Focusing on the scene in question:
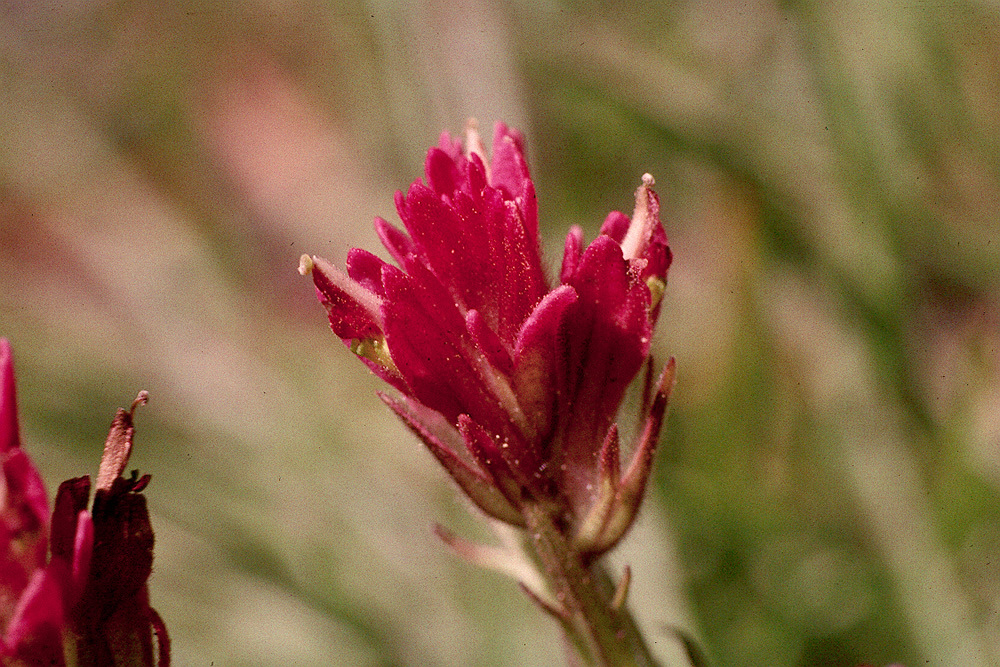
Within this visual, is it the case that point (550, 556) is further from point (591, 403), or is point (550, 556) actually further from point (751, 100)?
point (751, 100)

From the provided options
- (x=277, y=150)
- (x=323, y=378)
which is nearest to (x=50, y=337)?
(x=323, y=378)

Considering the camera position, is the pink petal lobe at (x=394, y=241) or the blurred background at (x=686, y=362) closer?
the pink petal lobe at (x=394, y=241)

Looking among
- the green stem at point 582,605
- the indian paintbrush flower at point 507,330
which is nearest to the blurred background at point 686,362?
the green stem at point 582,605

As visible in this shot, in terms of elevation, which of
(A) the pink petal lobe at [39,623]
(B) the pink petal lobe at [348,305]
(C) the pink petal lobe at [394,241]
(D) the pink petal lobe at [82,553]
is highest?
(C) the pink petal lobe at [394,241]

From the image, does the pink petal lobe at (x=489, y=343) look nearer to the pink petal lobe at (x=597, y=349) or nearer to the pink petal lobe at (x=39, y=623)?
the pink petal lobe at (x=597, y=349)

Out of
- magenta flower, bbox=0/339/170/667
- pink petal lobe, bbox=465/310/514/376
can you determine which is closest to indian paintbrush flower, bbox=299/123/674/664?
pink petal lobe, bbox=465/310/514/376

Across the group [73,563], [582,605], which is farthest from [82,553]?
[582,605]

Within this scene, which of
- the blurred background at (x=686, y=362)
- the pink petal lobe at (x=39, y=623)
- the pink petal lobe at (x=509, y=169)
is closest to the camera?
the pink petal lobe at (x=39, y=623)
